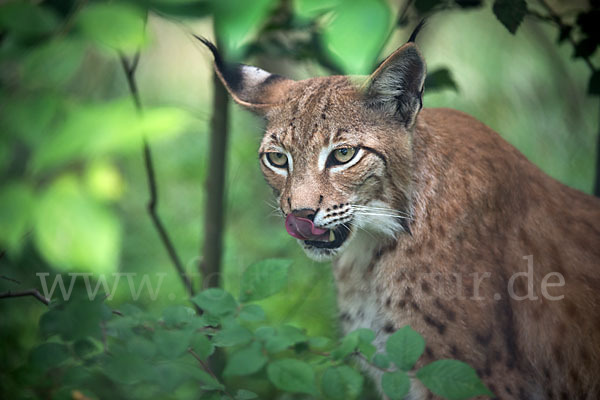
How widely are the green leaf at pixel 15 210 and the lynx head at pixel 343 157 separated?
1299mm

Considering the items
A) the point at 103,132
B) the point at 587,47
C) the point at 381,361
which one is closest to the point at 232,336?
the point at 381,361

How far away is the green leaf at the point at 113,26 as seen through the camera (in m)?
1.07

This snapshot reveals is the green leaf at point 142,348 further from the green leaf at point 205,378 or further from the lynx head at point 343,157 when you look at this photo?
the lynx head at point 343,157

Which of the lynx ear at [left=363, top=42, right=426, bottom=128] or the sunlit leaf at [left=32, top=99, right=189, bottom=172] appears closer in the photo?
the sunlit leaf at [left=32, top=99, right=189, bottom=172]

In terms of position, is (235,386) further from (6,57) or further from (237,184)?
(6,57)

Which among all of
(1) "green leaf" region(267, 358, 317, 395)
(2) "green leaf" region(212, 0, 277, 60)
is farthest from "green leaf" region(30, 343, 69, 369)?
(2) "green leaf" region(212, 0, 277, 60)

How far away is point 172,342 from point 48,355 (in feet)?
1.13

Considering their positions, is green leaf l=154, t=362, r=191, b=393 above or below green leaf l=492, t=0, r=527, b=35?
below

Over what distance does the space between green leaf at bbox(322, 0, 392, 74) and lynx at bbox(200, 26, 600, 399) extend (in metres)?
1.05

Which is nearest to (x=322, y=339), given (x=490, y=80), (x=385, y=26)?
(x=385, y=26)

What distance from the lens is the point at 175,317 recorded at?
173cm

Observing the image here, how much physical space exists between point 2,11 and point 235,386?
3081 millimetres

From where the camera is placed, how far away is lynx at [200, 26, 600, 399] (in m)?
2.28

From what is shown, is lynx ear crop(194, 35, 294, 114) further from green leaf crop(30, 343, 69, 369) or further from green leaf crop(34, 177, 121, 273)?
green leaf crop(34, 177, 121, 273)
